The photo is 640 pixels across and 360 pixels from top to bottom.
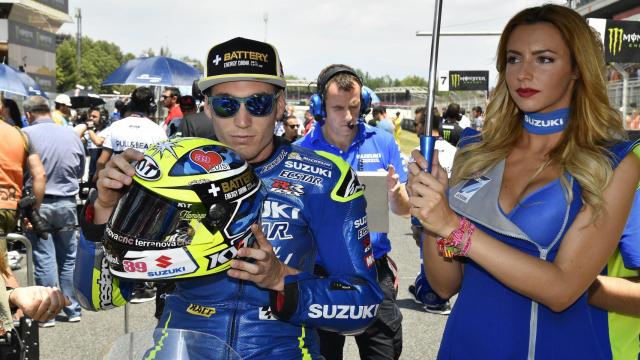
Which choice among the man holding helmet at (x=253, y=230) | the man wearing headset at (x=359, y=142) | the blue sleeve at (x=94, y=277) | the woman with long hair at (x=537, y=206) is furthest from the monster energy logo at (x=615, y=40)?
the blue sleeve at (x=94, y=277)

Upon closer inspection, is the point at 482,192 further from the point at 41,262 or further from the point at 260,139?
the point at 41,262

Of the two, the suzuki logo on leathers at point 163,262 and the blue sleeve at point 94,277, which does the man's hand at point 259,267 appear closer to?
the suzuki logo on leathers at point 163,262

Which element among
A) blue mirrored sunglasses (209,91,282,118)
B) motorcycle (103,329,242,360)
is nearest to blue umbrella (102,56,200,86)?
blue mirrored sunglasses (209,91,282,118)

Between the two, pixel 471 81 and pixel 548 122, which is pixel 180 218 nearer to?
pixel 548 122

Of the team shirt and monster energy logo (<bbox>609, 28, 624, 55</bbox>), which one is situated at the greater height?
monster energy logo (<bbox>609, 28, 624, 55</bbox>)

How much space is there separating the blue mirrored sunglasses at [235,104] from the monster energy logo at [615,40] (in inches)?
223

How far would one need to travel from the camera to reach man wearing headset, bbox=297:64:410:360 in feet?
13.1

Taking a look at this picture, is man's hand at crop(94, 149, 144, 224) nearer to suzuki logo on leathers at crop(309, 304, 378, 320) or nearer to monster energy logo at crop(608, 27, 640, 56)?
suzuki logo on leathers at crop(309, 304, 378, 320)

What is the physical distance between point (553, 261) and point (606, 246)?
16 cm

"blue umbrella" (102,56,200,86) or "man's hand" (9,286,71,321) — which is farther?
"blue umbrella" (102,56,200,86)

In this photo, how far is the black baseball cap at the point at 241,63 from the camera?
2.32 metres

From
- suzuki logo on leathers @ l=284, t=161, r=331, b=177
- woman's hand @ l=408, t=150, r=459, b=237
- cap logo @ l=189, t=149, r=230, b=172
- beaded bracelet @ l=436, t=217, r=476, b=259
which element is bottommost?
beaded bracelet @ l=436, t=217, r=476, b=259

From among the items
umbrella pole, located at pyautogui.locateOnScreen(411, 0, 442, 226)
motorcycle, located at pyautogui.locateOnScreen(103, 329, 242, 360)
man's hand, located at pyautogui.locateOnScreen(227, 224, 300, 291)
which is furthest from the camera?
umbrella pole, located at pyautogui.locateOnScreen(411, 0, 442, 226)

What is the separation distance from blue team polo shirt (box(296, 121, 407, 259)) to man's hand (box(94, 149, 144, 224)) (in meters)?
2.26
